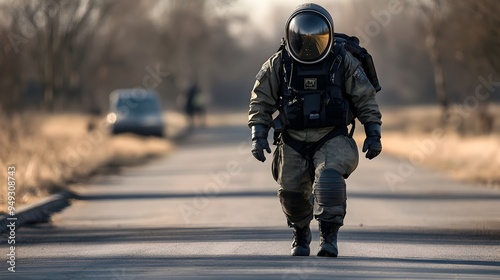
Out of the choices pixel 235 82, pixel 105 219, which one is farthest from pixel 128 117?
pixel 235 82

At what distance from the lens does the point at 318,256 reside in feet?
31.5

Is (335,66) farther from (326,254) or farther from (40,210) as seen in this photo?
(40,210)

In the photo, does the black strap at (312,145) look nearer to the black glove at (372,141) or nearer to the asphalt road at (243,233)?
the black glove at (372,141)

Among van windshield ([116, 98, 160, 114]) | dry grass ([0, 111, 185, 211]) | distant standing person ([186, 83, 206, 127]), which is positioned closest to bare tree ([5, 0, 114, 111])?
dry grass ([0, 111, 185, 211])

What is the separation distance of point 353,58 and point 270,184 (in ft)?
35.3

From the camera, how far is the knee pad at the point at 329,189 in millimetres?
9328

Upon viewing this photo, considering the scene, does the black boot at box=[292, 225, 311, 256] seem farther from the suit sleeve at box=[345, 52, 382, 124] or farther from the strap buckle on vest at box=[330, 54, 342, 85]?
the strap buckle on vest at box=[330, 54, 342, 85]

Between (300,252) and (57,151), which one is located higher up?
(57,151)

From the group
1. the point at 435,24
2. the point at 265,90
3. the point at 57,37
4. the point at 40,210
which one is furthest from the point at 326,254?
the point at 57,37

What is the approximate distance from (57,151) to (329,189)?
15963mm

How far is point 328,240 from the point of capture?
31.1 feet

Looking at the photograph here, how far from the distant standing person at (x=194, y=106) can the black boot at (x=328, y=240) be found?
41988 millimetres

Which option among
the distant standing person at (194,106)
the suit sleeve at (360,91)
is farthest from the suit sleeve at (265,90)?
the distant standing person at (194,106)

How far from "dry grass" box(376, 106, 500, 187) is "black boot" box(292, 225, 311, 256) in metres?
10.8
